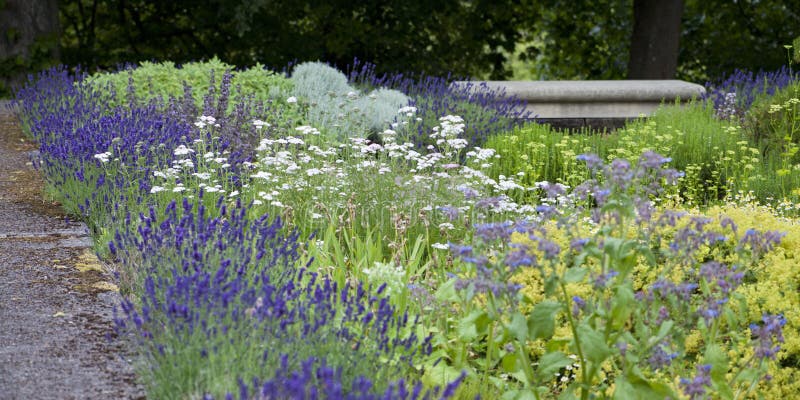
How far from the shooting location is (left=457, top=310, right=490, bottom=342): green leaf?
11.7ft

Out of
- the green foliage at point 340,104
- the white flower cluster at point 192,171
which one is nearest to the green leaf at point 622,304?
the white flower cluster at point 192,171

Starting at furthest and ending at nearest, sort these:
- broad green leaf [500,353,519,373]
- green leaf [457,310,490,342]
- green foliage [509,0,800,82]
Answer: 1. green foliage [509,0,800,82]
2. broad green leaf [500,353,519,373]
3. green leaf [457,310,490,342]

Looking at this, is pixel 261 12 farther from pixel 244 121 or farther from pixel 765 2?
pixel 765 2

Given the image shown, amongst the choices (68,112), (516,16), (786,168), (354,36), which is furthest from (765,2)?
(68,112)

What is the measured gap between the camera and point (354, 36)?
14547mm

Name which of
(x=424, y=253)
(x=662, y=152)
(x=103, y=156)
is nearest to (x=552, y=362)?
(x=424, y=253)

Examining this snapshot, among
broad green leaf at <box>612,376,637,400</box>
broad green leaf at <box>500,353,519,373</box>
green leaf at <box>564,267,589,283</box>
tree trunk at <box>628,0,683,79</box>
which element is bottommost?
broad green leaf at <box>500,353,519,373</box>

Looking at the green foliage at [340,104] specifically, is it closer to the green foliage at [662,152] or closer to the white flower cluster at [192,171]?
the green foliage at [662,152]

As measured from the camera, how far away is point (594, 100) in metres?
10.0

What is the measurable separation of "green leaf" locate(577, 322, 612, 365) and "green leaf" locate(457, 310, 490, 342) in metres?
0.45

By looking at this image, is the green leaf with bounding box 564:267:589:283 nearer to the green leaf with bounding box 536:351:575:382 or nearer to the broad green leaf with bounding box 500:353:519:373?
the green leaf with bounding box 536:351:575:382

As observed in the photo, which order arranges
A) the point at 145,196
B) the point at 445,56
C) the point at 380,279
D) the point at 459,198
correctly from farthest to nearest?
the point at 445,56 → the point at 459,198 → the point at 145,196 → the point at 380,279

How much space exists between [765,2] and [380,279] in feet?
43.2

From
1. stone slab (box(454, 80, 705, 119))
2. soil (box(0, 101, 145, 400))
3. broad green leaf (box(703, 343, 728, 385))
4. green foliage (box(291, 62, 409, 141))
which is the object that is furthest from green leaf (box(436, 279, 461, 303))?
stone slab (box(454, 80, 705, 119))
